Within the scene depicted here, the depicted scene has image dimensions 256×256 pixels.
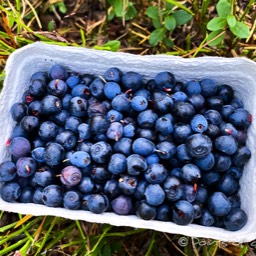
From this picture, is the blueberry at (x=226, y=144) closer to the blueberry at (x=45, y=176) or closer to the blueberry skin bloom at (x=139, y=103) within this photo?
the blueberry skin bloom at (x=139, y=103)

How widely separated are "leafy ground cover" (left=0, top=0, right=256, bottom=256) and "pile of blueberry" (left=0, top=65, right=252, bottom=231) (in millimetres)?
201

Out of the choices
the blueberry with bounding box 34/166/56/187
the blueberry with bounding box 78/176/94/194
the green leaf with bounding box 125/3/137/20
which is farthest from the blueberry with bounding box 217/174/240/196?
the green leaf with bounding box 125/3/137/20

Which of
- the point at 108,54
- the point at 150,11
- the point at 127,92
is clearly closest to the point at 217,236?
the point at 127,92

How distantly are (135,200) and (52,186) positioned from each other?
0.21 metres

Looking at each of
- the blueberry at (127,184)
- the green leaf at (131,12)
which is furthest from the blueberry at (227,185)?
the green leaf at (131,12)

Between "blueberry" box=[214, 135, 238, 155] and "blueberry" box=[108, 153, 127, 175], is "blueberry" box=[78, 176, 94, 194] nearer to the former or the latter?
"blueberry" box=[108, 153, 127, 175]

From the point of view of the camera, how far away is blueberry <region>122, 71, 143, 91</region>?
3.94ft

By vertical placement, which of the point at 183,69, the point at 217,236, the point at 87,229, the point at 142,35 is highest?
the point at 183,69

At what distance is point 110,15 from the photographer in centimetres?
157

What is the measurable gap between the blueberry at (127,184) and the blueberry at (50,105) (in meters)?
0.26

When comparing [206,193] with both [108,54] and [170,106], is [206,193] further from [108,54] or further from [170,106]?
[108,54]

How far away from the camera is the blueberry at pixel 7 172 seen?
3.76 ft

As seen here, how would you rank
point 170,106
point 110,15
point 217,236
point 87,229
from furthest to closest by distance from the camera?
point 110,15 < point 87,229 < point 170,106 < point 217,236

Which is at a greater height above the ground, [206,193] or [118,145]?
[118,145]
